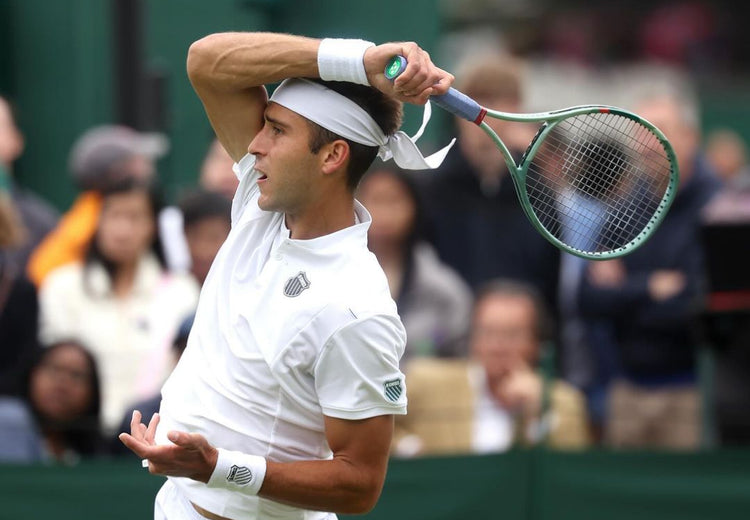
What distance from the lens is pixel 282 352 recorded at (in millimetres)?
4090

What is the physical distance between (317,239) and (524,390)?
2.55 m

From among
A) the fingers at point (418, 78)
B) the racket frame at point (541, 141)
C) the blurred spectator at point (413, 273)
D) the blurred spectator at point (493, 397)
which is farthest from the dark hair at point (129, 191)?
the fingers at point (418, 78)

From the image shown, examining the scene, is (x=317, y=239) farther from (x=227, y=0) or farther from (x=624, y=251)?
(x=227, y=0)

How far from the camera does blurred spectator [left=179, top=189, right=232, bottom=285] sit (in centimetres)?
709

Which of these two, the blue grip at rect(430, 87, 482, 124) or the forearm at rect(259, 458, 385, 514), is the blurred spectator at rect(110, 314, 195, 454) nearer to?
the forearm at rect(259, 458, 385, 514)

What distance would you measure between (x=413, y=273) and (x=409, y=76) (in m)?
3.26

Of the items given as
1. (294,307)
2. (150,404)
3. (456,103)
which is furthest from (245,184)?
(150,404)

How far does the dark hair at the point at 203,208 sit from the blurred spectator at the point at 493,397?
3.90 ft

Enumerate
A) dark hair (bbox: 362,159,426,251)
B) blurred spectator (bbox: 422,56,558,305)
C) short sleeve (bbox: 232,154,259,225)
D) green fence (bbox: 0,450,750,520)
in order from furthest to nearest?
blurred spectator (bbox: 422,56,558,305)
dark hair (bbox: 362,159,426,251)
green fence (bbox: 0,450,750,520)
short sleeve (bbox: 232,154,259,225)

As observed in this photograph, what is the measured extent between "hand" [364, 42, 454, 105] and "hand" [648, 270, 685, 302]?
321 centimetres

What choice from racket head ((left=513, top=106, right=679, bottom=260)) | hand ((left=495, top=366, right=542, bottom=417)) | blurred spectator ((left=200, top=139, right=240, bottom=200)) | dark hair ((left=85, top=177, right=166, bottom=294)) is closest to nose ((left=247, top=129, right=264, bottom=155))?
racket head ((left=513, top=106, right=679, bottom=260))

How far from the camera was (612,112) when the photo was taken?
13.7 feet

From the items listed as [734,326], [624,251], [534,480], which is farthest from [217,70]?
[734,326]

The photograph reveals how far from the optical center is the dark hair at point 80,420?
6.47 meters
